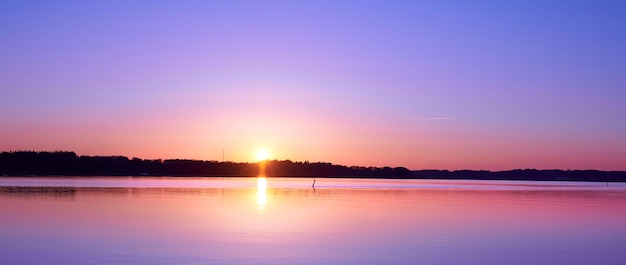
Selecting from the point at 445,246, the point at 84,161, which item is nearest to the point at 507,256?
the point at 445,246

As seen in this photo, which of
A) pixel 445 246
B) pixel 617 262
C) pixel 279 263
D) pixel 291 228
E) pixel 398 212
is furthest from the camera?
pixel 398 212

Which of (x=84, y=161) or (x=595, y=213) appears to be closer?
(x=595, y=213)

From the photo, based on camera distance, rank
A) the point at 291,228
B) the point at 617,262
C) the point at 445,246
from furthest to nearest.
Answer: the point at 291,228 < the point at 445,246 < the point at 617,262

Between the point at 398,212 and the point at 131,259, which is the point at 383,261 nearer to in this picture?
the point at 131,259

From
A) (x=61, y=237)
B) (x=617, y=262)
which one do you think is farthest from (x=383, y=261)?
(x=61, y=237)

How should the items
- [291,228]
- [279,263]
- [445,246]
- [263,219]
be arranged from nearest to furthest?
1. [279,263]
2. [445,246]
3. [291,228]
4. [263,219]

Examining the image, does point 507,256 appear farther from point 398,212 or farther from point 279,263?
point 398,212

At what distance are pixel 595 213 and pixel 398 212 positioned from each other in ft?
35.4

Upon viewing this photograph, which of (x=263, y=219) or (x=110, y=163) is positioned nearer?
(x=263, y=219)

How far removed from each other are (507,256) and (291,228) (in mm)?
9243

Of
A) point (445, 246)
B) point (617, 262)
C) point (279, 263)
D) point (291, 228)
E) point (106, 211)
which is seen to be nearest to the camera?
point (279, 263)

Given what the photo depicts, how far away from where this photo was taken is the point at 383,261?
1755cm

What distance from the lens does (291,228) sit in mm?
25875

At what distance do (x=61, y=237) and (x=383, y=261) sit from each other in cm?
1041
